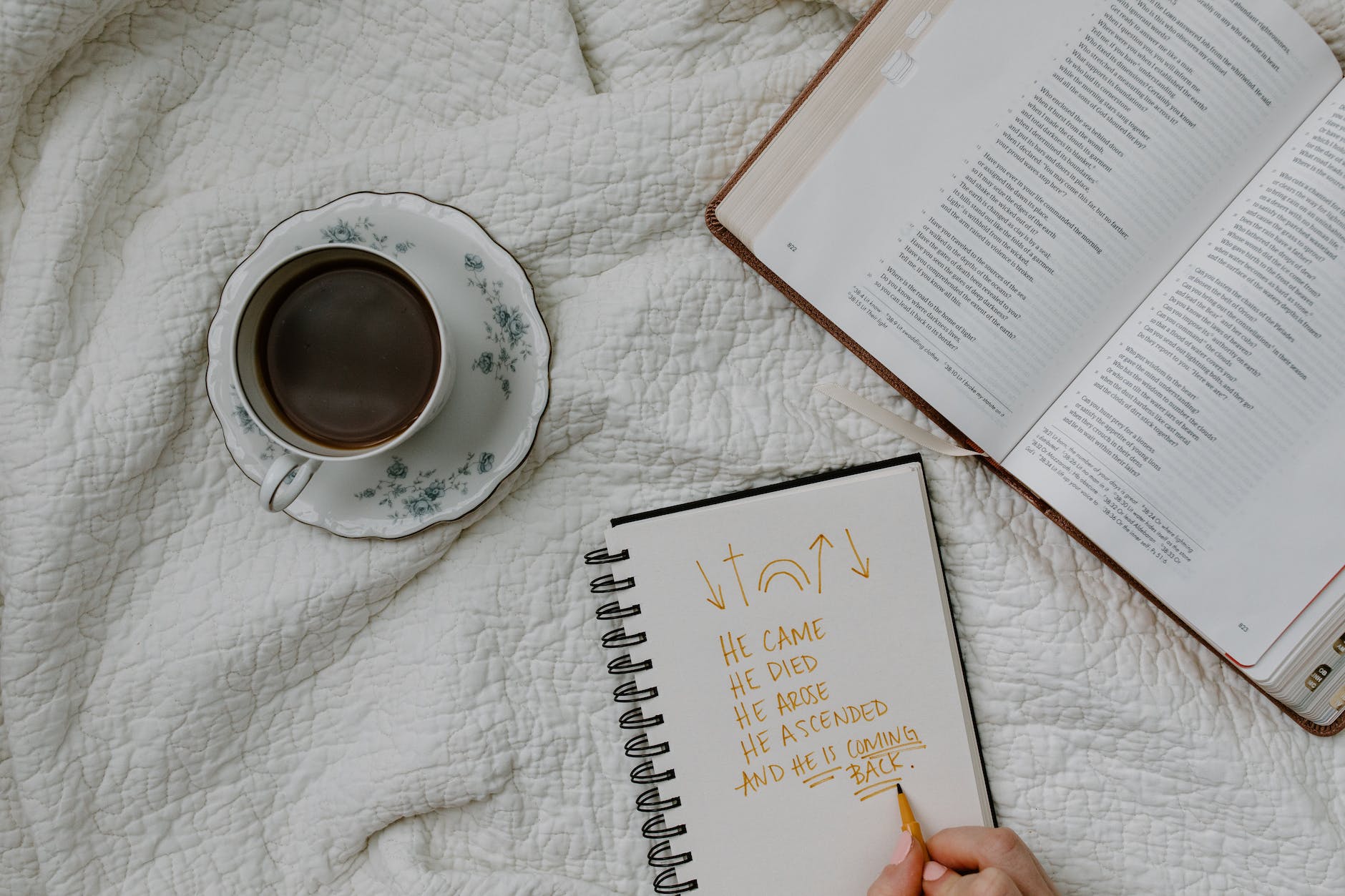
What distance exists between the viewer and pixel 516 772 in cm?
68

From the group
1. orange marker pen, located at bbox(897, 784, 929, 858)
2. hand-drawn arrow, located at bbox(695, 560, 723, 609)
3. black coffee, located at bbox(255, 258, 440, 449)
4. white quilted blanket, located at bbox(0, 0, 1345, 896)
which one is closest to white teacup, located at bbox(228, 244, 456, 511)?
black coffee, located at bbox(255, 258, 440, 449)

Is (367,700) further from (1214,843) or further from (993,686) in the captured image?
(1214,843)

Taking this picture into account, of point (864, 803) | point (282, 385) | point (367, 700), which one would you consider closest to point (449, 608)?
point (367, 700)

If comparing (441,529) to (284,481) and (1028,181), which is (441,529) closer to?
(284,481)

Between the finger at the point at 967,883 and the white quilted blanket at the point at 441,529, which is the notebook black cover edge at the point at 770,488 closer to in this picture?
the white quilted blanket at the point at 441,529

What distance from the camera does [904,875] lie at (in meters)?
0.60

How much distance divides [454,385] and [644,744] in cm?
30

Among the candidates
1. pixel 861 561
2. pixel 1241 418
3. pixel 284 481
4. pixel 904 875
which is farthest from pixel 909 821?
pixel 284 481

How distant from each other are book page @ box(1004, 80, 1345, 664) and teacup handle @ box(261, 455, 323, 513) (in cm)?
51

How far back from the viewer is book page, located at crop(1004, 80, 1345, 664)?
58cm

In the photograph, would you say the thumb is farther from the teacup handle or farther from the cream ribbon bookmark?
the teacup handle

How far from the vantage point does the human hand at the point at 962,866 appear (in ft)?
1.89

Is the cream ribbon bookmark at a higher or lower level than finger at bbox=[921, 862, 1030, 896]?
higher

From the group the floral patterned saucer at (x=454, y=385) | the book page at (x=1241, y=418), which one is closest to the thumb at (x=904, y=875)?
the book page at (x=1241, y=418)
